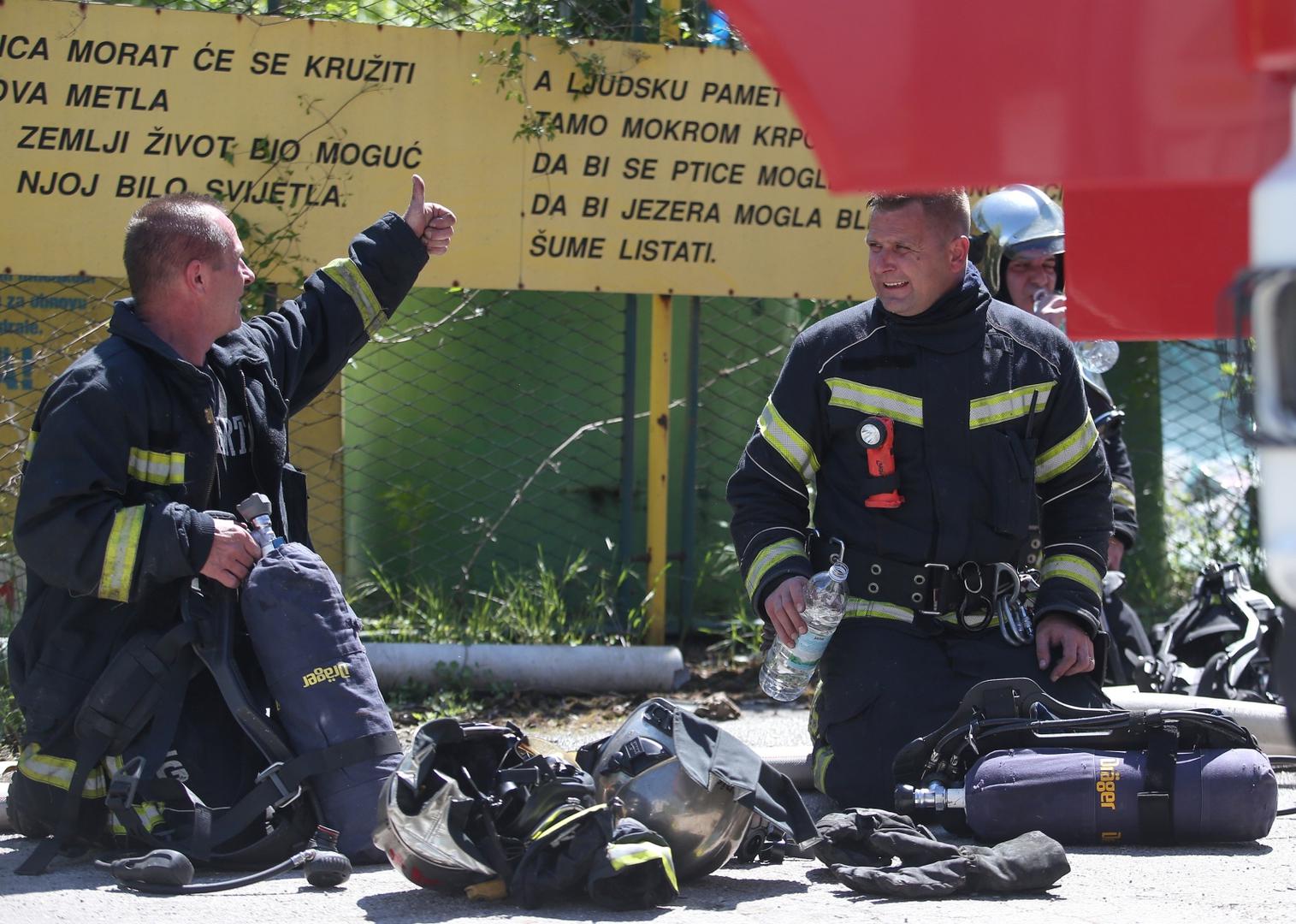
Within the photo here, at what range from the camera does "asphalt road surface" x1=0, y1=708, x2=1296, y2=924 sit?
2945 millimetres

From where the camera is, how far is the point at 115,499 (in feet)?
11.3

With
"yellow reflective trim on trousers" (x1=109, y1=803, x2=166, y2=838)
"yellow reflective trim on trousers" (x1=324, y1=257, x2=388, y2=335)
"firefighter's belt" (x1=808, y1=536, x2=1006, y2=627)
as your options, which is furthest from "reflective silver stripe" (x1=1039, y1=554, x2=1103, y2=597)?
"yellow reflective trim on trousers" (x1=109, y1=803, x2=166, y2=838)

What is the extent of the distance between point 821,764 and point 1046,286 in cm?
186

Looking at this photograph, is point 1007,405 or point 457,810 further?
point 1007,405

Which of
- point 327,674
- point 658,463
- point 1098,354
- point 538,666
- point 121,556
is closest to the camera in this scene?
point 121,556

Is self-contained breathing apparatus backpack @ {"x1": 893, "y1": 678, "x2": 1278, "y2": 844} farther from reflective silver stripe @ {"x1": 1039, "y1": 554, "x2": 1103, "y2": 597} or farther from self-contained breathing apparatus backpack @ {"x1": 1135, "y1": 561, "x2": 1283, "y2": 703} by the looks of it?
self-contained breathing apparatus backpack @ {"x1": 1135, "y1": 561, "x2": 1283, "y2": 703}

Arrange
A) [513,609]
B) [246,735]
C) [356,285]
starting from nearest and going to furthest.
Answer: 1. [246,735]
2. [356,285]
3. [513,609]

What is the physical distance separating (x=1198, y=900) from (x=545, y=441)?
3.45 m

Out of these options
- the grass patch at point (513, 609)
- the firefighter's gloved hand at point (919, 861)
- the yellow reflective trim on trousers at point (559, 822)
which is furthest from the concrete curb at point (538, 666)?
the yellow reflective trim on trousers at point (559, 822)

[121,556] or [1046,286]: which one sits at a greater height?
[1046,286]

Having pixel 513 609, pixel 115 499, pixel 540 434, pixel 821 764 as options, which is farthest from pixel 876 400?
pixel 540 434

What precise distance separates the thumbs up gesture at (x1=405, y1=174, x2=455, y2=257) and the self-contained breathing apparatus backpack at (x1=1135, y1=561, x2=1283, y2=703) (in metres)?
2.57

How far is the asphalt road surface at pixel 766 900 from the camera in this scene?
9.66ft

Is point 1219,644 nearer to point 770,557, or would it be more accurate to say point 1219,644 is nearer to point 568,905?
point 770,557
